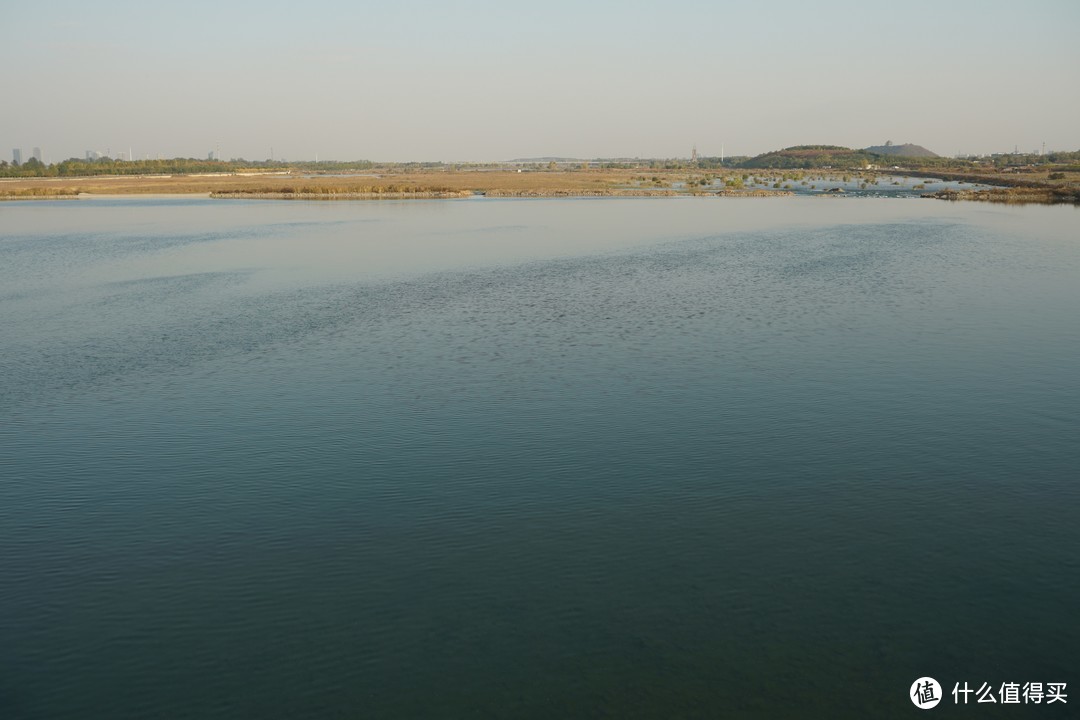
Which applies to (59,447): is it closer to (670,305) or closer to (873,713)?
(873,713)

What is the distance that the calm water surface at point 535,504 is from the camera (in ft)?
29.8

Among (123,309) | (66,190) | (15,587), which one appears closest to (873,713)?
→ (15,587)

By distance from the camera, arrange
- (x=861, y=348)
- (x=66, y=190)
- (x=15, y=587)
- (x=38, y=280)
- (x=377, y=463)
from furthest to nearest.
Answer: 1. (x=66, y=190)
2. (x=38, y=280)
3. (x=861, y=348)
4. (x=377, y=463)
5. (x=15, y=587)

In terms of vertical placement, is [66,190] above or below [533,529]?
above

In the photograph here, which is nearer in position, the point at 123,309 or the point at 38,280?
the point at 123,309

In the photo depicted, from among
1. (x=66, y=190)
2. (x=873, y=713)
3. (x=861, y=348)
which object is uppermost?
(x=66, y=190)

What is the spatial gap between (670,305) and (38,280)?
25064 mm

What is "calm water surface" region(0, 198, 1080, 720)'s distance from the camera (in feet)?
29.8

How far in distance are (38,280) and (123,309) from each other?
9482 millimetres

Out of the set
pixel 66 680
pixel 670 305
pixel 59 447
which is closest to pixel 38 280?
pixel 59 447

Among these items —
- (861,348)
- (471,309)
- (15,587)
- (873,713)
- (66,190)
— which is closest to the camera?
(873,713)

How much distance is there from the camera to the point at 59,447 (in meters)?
15.3

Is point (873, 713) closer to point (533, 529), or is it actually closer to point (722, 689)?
point (722, 689)

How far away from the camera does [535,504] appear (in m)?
13.0
